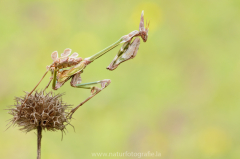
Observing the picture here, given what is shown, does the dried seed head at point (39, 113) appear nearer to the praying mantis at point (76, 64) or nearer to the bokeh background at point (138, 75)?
the praying mantis at point (76, 64)

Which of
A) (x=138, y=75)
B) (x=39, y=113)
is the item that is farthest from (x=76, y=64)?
(x=138, y=75)

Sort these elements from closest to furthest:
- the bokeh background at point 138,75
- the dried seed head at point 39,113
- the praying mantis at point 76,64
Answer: the dried seed head at point 39,113 → the praying mantis at point 76,64 → the bokeh background at point 138,75

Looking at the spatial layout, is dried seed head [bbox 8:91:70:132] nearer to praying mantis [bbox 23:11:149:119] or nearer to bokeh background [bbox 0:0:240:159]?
praying mantis [bbox 23:11:149:119]

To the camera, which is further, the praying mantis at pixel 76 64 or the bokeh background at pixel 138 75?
the bokeh background at pixel 138 75

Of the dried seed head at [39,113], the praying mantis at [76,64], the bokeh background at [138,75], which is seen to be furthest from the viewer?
the bokeh background at [138,75]

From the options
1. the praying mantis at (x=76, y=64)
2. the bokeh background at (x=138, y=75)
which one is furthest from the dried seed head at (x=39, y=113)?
the bokeh background at (x=138, y=75)

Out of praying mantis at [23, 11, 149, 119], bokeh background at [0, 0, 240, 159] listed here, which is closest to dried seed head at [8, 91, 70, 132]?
praying mantis at [23, 11, 149, 119]

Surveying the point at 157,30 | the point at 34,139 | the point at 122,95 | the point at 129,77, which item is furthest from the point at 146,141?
the point at 157,30

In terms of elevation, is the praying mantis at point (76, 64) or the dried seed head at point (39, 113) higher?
the praying mantis at point (76, 64)
